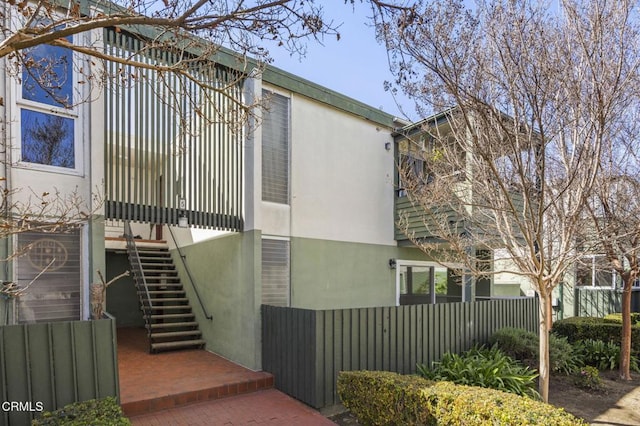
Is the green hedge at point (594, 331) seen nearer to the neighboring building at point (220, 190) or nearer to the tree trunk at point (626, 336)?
the tree trunk at point (626, 336)

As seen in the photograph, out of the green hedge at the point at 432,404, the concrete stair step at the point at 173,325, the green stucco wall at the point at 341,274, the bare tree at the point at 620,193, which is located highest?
the bare tree at the point at 620,193

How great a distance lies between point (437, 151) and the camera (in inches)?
274

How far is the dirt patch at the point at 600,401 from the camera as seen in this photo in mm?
5711

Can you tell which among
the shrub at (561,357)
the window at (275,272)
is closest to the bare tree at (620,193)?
the shrub at (561,357)

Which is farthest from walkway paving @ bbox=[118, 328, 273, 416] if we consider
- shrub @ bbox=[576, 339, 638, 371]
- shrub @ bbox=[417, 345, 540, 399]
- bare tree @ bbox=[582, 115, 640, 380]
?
shrub @ bbox=[576, 339, 638, 371]

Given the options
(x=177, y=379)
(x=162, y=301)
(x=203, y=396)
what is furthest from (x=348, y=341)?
(x=162, y=301)

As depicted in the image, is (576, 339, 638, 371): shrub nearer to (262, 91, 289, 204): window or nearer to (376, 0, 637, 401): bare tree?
(376, 0, 637, 401): bare tree

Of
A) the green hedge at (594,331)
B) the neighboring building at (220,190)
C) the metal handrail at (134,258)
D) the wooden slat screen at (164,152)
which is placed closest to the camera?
the neighboring building at (220,190)

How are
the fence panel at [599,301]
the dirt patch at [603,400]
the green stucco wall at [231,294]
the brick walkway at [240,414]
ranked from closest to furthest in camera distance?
the brick walkway at [240,414] → the dirt patch at [603,400] → the green stucco wall at [231,294] → the fence panel at [599,301]

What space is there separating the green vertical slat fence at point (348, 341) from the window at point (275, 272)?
0.60 metres

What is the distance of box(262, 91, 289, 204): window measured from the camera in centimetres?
788

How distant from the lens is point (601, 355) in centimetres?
878

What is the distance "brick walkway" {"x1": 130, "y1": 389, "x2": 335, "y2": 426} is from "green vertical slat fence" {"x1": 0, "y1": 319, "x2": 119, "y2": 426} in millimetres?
837

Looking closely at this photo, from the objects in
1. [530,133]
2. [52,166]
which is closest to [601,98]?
[530,133]
